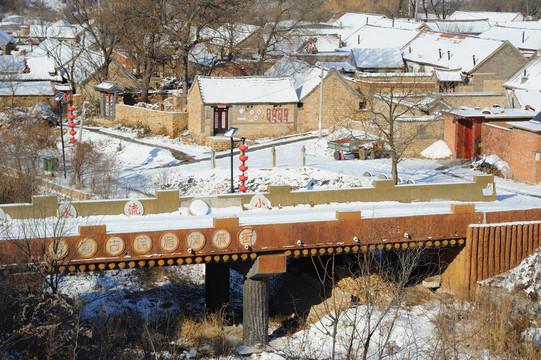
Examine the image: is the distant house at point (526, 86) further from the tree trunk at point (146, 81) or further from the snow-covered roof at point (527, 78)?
the tree trunk at point (146, 81)

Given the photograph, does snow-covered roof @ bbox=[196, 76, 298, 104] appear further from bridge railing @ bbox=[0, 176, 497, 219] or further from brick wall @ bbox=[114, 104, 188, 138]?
bridge railing @ bbox=[0, 176, 497, 219]

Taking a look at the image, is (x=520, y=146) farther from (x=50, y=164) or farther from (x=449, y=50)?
(x=449, y=50)

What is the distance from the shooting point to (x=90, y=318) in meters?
24.1

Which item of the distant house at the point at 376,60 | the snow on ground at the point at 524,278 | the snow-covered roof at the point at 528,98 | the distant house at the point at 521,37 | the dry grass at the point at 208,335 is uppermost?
the distant house at the point at 521,37

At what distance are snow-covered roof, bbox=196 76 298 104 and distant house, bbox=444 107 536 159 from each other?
→ 1071cm

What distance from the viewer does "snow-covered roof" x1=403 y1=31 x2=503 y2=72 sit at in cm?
5487

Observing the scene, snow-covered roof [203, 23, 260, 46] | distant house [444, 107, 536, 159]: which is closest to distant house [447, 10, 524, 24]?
snow-covered roof [203, 23, 260, 46]

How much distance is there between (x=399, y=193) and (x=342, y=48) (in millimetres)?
45539

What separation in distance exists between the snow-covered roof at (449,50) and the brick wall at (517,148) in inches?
712

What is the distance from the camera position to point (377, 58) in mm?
60531

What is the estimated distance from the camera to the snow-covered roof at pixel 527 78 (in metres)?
48.4

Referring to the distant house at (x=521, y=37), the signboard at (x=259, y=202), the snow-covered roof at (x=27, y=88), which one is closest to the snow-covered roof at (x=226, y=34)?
the snow-covered roof at (x=27, y=88)

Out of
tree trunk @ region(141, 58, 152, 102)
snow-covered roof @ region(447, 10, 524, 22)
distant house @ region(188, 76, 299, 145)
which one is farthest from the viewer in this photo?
snow-covered roof @ region(447, 10, 524, 22)

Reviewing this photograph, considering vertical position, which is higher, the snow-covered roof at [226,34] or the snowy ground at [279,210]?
the snow-covered roof at [226,34]
